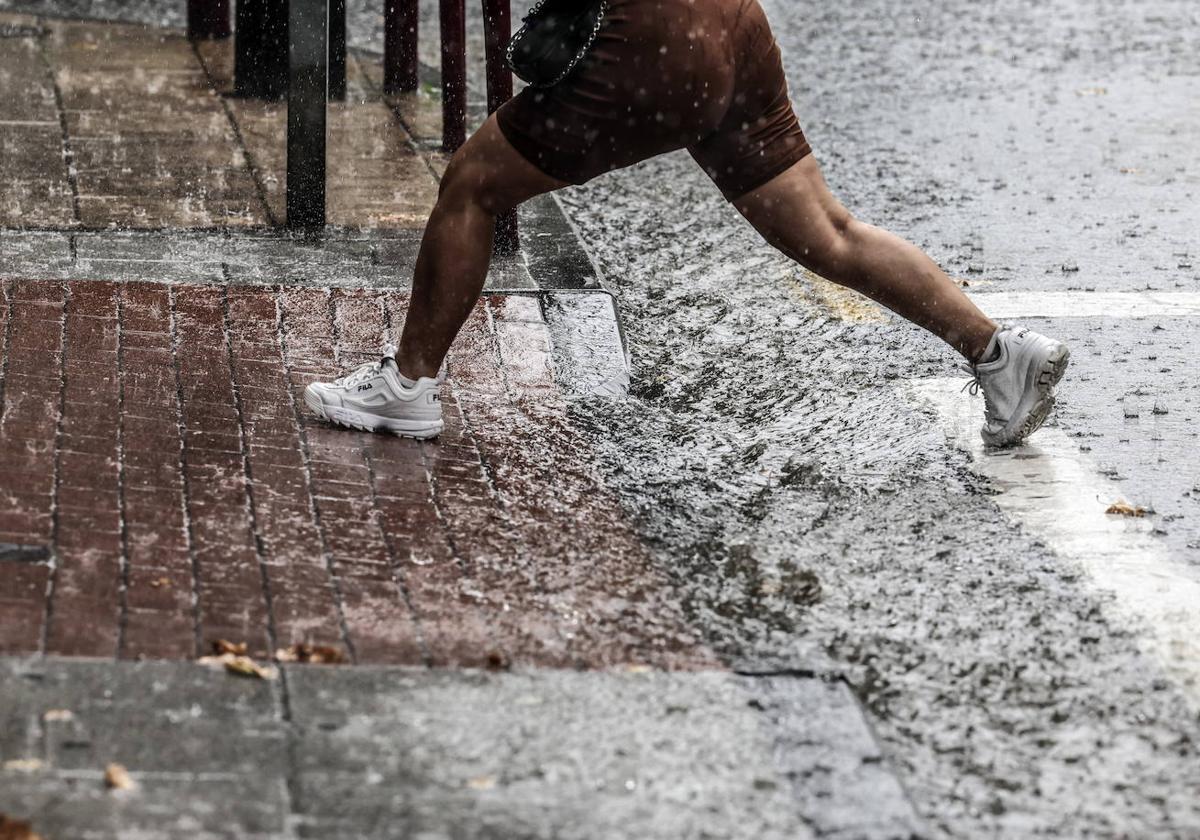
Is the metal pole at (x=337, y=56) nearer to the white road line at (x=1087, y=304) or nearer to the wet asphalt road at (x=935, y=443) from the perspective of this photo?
the wet asphalt road at (x=935, y=443)

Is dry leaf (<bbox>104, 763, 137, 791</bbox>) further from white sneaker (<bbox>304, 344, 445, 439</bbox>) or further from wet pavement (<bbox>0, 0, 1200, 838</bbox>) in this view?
white sneaker (<bbox>304, 344, 445, 439</bbox>)

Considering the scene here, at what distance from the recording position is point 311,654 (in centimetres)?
331

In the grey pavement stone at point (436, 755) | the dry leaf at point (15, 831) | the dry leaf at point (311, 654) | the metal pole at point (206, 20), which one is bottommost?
the metal pole at point (206, 20)

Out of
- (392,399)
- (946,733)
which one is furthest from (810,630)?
(392,399)

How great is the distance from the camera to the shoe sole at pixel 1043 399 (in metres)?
4.39

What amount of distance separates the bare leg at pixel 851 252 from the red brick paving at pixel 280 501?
81cm

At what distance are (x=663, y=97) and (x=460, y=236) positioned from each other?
63cm

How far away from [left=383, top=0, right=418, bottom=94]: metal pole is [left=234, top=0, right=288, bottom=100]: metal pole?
0.51 metres

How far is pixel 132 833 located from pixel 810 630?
155cm

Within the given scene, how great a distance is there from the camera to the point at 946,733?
3.27m

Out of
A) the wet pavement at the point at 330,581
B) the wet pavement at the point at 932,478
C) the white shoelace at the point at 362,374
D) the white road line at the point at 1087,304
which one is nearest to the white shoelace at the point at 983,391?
the wet pavement at the point at 932,478

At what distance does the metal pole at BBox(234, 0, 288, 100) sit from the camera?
305 inches

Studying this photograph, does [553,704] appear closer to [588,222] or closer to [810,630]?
[810,630]

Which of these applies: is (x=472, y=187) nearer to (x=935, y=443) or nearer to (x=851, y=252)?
(x=851, y=252)
